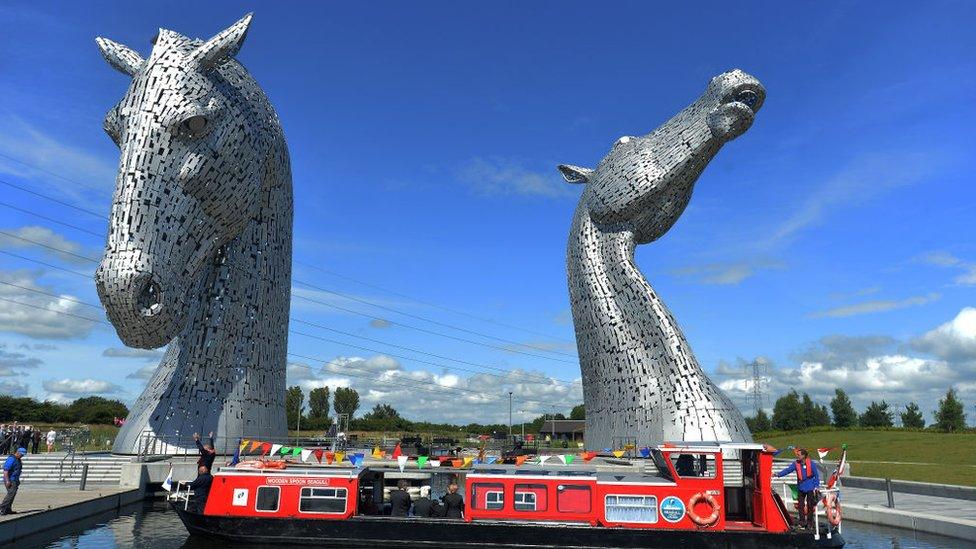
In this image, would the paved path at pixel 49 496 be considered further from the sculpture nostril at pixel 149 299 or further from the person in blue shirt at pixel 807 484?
the person in blue shirt at pixel 807 484

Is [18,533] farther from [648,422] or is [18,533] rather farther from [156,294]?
[648,422]

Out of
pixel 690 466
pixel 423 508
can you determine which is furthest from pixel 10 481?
pixel 690 466

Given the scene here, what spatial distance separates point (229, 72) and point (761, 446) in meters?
14.2

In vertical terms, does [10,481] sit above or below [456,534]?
above

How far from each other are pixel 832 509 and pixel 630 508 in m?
3.04

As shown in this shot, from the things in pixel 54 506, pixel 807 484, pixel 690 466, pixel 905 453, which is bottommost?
pixel 905 453

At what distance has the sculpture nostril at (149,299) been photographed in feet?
42.3

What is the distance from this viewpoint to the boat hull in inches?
411

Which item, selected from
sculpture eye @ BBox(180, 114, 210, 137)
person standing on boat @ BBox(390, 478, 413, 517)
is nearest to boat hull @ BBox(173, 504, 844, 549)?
person standing on boat @ BBox(390, 478, 413, 517)

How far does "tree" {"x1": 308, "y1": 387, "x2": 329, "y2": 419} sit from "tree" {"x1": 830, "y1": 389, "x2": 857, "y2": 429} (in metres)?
54.9

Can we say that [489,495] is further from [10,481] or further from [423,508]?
→ [10,481]

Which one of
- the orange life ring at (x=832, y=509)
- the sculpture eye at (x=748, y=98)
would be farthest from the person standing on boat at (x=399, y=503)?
the sculpture eye at (x=748, y=98)

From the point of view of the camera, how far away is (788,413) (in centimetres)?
7319

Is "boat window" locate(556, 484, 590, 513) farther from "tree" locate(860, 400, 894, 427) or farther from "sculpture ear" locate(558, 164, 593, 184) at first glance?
"tree" locate(860, 400, 894, 427)
